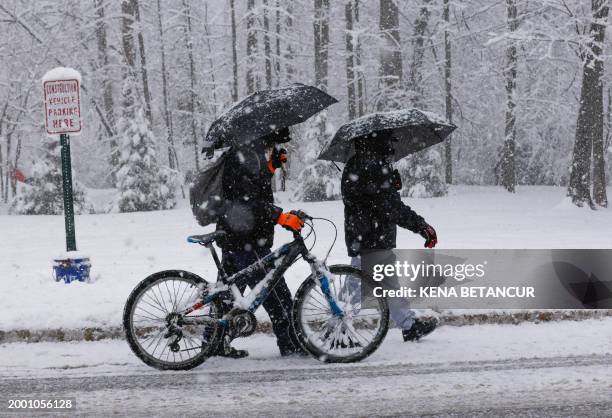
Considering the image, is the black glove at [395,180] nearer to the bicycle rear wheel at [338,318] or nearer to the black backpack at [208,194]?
the bicycle rear wheel at [338,318]

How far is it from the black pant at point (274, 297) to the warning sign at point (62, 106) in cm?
354

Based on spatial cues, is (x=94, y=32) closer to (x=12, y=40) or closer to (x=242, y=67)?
(x=12, y=40)

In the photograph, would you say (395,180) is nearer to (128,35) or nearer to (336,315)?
(336,315)

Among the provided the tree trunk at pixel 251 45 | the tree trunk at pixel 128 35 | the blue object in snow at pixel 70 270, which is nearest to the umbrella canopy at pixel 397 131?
the blue object in snow at pixel 70 270

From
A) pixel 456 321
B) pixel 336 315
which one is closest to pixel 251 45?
pixel 456 321

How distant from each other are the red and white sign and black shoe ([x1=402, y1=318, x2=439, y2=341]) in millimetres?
4651

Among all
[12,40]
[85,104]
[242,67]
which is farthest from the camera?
[85,104]

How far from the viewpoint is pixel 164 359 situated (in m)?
6.12

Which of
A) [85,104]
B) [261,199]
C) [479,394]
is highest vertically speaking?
[85,104]

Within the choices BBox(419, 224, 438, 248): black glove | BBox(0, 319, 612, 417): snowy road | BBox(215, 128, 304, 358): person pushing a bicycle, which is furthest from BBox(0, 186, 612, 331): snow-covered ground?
BBox(419, 224, 438, 248): black glove

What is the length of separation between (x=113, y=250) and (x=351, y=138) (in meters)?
7.54

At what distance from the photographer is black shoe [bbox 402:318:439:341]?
653cm

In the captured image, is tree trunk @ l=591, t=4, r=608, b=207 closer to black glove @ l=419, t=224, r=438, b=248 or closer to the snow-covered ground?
the snow-covered ground

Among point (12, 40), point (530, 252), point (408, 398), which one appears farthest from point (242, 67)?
point (408, 398)
